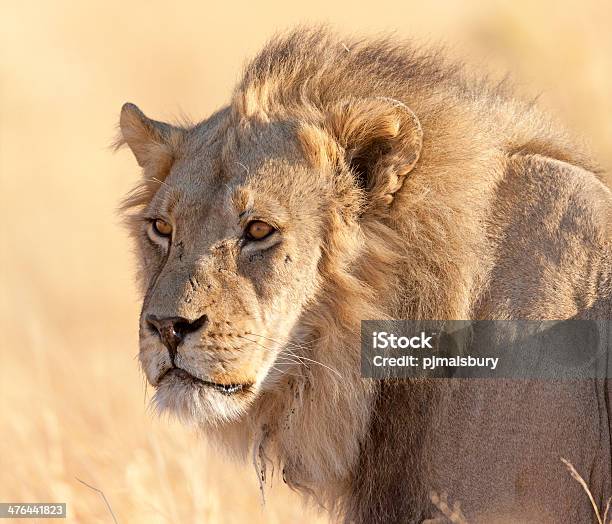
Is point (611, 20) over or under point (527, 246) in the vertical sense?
over

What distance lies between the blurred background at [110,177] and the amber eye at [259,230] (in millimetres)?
933

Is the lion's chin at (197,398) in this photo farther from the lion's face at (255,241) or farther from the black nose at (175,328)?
the black nose at (175,328)

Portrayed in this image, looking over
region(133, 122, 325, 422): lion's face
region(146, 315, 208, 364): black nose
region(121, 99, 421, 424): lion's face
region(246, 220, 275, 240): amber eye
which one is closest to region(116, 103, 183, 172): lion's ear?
region(121, 99, 421, 424): lion's face

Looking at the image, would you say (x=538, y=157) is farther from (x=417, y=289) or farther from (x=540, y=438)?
(x=540, y=438)

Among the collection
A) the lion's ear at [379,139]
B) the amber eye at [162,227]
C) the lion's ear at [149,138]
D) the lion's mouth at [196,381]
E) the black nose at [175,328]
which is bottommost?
the lion's mouth at [196,381]

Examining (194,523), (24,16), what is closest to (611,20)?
(194,523)

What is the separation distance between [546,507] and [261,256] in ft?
5.09

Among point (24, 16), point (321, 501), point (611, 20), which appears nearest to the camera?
point (321, 501)

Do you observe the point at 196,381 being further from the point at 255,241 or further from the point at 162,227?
the point at 162,227

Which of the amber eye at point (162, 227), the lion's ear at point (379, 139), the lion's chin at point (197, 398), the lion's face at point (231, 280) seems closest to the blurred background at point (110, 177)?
the lion's chin at point (197, 398)

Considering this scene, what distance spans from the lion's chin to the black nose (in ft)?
0.39

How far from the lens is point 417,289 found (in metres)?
5.06

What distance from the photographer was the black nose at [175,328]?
15.6 feet

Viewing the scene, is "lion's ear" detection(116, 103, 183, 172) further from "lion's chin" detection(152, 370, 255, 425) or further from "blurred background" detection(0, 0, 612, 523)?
"lion's chin" detection(152, 370, 255, 425)
